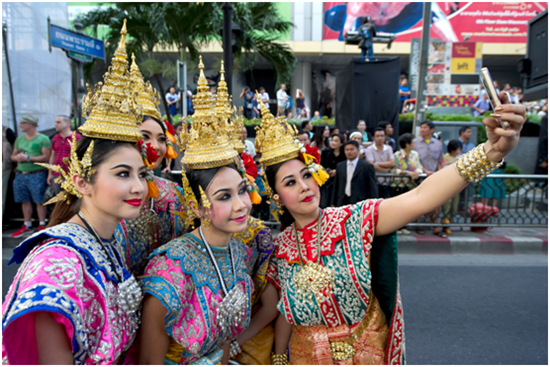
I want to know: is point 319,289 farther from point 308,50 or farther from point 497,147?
point 308,50

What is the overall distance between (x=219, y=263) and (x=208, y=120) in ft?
2.12

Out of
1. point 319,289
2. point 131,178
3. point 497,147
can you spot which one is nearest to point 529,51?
point 497,147

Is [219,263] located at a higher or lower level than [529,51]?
lower

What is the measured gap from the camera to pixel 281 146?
73.1 inches

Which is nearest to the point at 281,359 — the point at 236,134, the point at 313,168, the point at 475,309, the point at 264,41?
the point at 313,168

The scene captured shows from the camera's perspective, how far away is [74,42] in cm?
578

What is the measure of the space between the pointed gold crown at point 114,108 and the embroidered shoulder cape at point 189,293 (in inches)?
20.2

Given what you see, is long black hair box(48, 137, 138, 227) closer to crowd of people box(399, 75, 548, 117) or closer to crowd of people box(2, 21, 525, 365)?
crowd of people box(2, 21, 525, 365)

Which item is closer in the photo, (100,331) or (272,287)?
(100,331)

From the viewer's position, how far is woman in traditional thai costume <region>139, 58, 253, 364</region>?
4.78 ft

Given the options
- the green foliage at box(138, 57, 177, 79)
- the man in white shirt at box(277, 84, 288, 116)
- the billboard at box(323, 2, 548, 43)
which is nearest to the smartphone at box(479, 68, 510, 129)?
the green foliage at box(138, 57, 177, 79)

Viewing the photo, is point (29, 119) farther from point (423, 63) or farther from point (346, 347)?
point (423, 63)

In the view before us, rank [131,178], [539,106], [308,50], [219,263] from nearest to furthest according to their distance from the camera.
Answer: [131,178], [219,263], [539,106], [308,50]

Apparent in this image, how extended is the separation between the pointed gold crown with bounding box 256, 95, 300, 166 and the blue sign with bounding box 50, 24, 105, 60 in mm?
4993
